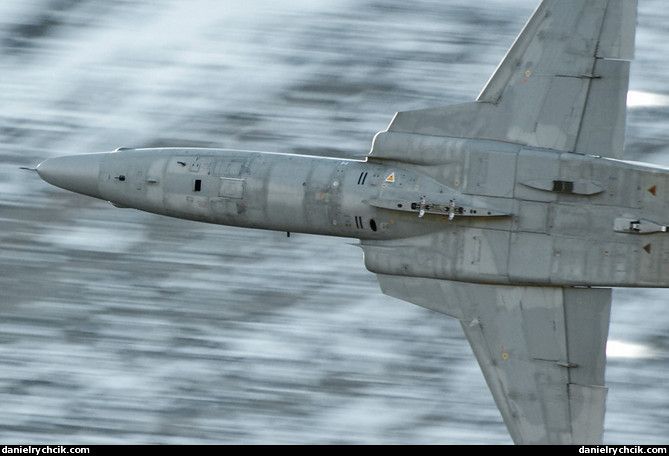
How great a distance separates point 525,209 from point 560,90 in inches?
101

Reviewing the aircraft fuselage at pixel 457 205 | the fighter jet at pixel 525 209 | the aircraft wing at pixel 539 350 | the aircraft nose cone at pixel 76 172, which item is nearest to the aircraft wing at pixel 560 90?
the fighter jet at pixel 525 209

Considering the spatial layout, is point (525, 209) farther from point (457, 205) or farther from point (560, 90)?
point (560, 90)

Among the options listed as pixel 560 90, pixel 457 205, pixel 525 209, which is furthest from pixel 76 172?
pixel 560 90

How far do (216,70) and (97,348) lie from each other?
8.44 metres

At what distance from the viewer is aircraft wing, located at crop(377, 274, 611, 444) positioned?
24062 millimetres

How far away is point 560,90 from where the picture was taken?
2441 centimetres

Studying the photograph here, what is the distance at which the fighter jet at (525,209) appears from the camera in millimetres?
23781

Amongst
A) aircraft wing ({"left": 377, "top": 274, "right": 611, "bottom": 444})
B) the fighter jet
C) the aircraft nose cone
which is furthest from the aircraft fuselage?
the aircraft nose cone

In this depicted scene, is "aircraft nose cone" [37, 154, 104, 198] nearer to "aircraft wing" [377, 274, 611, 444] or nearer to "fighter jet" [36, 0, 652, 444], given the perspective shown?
"fighter jet" [36, 0, 652, 444]

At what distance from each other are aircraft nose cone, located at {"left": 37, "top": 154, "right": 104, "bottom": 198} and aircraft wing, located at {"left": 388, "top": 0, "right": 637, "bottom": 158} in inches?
267

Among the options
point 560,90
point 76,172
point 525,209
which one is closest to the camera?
point 525,209
